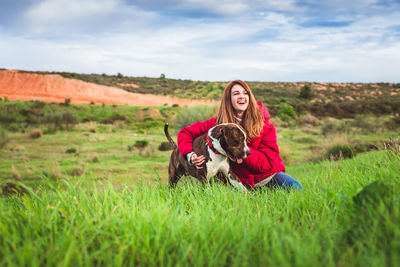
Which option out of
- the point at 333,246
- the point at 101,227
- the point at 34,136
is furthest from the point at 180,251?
the point at 34,136

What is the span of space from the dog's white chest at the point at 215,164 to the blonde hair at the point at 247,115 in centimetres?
66

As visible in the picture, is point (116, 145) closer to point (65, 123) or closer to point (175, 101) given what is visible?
point (65, 123)

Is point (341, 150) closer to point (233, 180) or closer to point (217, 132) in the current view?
point (233, 180)

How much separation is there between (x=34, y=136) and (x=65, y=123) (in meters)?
5.78

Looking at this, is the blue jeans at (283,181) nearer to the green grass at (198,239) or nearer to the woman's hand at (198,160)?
the woman's hand at (198,160)

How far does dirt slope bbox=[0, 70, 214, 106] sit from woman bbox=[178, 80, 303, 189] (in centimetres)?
4571

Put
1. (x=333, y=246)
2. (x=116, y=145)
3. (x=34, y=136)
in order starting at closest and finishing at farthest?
(x=333, y=246), (x=116, y=145), (x=34, y=136)

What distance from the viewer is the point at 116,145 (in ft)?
52.9

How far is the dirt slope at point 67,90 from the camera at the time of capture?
51656 millimetres

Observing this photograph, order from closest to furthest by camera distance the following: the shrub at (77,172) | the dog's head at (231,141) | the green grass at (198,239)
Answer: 1. the green grass at (198,239)
2. the dog's head at (231,141)
3. the shrub at (77,172)

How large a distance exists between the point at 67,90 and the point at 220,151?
2340 inches

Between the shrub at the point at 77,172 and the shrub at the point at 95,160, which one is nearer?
the shrub at the point at 77,172

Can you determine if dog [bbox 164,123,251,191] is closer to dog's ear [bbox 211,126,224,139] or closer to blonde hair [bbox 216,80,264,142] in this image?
dog's ear [bbox 211,126,224,139]

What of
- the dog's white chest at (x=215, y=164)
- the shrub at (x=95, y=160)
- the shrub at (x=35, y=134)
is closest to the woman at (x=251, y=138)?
the dog's white chest at (x=215, y=164)
